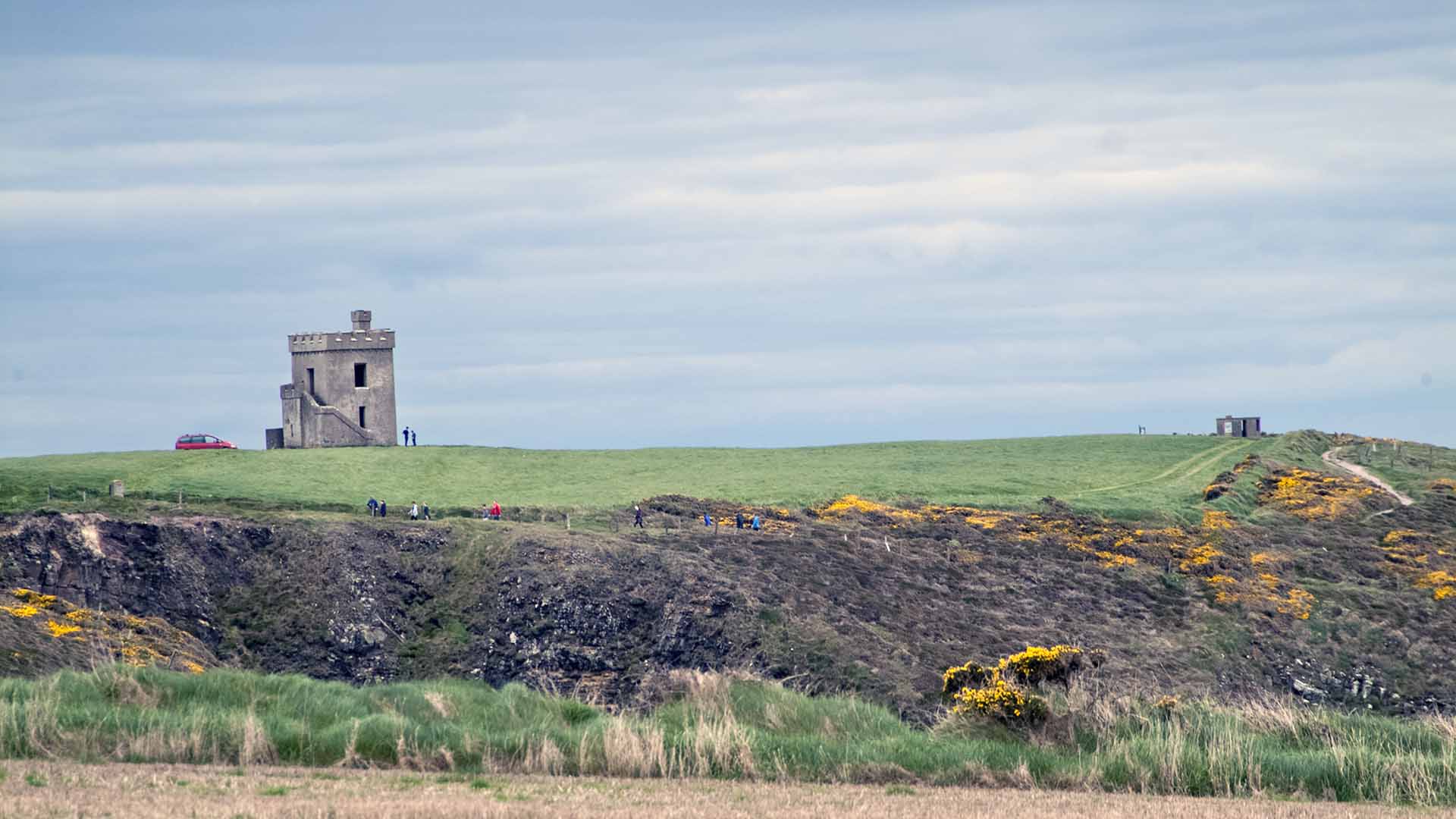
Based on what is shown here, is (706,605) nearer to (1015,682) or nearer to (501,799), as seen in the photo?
(1015,682)

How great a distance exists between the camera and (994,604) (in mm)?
54750

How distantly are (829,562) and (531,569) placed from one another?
10.5 metres

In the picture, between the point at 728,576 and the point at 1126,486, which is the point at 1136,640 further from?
the point at 1126,486

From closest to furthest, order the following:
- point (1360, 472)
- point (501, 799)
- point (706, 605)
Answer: point (501, 799) → point (706, 605) → point (1360, 472)

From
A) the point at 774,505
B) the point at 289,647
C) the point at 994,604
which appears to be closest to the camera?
the point at 289,647

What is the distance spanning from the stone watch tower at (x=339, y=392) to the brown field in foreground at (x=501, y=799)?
2712 inches

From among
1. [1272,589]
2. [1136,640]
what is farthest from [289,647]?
[1272,589]

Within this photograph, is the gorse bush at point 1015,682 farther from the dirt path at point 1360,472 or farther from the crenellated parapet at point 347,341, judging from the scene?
the crenellated parapet at point 347,341

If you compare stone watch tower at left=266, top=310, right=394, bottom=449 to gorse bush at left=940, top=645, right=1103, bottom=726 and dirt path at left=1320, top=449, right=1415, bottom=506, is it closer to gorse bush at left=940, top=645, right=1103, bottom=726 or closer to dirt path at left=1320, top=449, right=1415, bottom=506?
dirt path at left=1320, top=449, right=1415, bottom=506

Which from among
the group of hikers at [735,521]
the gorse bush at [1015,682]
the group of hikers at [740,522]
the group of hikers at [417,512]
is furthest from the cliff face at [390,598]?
the gorse bush at [1015,682]

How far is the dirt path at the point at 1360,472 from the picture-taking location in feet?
264

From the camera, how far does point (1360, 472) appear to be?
9062cm

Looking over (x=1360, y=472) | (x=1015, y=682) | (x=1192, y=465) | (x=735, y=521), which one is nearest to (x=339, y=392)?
(x=735, y=521)

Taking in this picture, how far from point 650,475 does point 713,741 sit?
2284 inches
